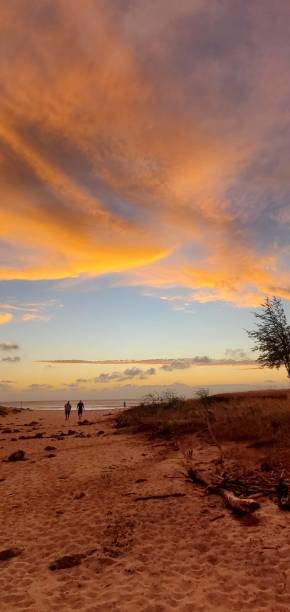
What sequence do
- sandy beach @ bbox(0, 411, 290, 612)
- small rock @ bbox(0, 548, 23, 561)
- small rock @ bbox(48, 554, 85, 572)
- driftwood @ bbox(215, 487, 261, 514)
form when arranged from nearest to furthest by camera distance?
sandy beach @ bbox(0, 411, 290, 612) → small rock @ bbox(48, 554, 85, 572) → small rock @ bbox(0, 548, 23, 561) → driftwood @ bbox(215, 487, 261, 514)

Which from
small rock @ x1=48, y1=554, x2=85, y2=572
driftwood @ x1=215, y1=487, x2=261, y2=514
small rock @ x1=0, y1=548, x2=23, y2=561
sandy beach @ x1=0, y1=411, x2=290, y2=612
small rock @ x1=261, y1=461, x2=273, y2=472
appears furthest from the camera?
small rock @ x1=261, y1=461, x2=273, y2=472

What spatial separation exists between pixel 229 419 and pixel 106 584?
602 inches

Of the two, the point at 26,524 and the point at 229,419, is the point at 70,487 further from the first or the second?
the point at 229,419

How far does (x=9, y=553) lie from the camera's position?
7.99 m

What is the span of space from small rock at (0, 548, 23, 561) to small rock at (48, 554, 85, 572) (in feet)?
3.19

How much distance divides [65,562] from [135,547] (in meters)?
1.38

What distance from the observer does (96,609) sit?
586 cm

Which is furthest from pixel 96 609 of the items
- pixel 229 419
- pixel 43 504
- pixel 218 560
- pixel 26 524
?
pixel 229 419

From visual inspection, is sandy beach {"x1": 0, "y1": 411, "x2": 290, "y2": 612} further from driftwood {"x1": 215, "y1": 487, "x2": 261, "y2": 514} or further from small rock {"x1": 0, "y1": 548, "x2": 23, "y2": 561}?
driftwood {"x1": 215, "y1": 487, "x2": 261, "y2": 514}

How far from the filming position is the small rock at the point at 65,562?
736 centimetres

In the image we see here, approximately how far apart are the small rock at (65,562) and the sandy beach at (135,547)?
4cm

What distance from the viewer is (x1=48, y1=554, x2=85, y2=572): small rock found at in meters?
7.36

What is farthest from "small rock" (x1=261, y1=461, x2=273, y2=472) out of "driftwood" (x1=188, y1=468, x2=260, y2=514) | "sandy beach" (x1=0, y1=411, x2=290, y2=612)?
"sandy beach" (x1=0, y1=411, x2=290, y2=612)

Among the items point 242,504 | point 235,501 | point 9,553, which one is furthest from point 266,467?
point 9,553
